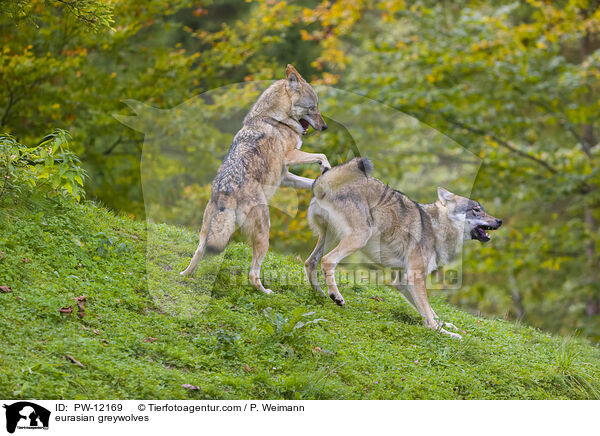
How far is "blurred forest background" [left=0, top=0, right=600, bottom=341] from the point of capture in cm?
1257

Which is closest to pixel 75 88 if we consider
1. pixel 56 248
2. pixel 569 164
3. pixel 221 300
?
pixel 56 248

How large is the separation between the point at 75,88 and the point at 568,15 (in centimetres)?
1186

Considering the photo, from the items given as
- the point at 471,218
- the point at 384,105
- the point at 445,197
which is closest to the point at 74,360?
the point at 445,197

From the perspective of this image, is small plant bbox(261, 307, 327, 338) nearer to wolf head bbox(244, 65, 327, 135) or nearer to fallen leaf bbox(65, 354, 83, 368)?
fallen leaf bbox(65, 354, 83, 368)

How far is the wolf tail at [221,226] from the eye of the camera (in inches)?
271

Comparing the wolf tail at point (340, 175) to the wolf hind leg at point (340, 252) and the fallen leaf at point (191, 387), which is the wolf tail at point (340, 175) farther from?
the fallen leaf at point (191, 387)

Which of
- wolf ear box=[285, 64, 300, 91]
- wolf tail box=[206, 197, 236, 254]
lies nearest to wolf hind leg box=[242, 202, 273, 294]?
wolf tail box=[206, 197, 236, 254]

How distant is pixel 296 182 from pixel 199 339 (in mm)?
2713

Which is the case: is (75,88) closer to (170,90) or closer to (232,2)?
(170,90)

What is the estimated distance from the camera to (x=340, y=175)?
7.61m

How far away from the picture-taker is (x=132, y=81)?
13.4 metres
